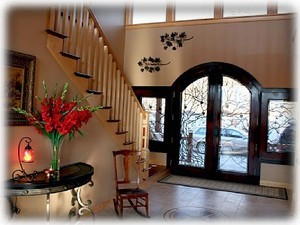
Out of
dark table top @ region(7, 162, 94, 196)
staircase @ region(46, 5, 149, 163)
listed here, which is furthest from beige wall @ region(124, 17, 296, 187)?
dark table top @ region(7, 162, 94, 196)

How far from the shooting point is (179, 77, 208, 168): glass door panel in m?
6.30

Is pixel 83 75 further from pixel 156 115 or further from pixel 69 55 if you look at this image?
pixel 156 115

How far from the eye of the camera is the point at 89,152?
12.5 feet

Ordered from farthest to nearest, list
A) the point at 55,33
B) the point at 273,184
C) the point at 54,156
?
the point at 273,184, the point at 55,33, the point at 54,156

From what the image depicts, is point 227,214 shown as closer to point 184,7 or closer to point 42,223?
point 42,223

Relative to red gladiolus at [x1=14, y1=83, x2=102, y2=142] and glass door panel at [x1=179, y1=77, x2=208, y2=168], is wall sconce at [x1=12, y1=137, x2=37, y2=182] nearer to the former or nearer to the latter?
Answer: red gladiolus at [x1=14, y1=83, x2=102, y2=142]

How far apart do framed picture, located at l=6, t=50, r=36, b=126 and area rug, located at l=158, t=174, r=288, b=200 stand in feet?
11.7

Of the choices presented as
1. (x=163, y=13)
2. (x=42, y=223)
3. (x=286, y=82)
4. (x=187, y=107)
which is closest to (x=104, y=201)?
(x=42, y=223)

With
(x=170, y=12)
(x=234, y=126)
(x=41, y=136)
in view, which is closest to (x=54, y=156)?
(x=41, y=136)

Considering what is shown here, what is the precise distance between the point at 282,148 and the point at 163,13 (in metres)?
3.86

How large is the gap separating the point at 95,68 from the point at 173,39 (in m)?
3.13

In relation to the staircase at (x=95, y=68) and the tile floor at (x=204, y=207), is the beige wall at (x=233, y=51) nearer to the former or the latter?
the tile floor at (x=204, y=207)

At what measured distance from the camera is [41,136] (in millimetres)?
3051

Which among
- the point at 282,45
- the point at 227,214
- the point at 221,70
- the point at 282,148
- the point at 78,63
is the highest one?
the point at 282,45
